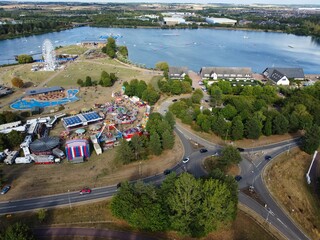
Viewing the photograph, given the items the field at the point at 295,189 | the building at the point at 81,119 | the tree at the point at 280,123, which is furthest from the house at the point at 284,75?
the building at the point at 81,119

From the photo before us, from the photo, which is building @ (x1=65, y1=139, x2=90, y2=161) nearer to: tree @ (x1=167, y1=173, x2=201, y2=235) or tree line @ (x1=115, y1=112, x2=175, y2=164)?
tree line @ (x1=115, y1=112, x2=175, y2=164)

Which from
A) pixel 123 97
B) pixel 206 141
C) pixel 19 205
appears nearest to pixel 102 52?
pixel 123 97

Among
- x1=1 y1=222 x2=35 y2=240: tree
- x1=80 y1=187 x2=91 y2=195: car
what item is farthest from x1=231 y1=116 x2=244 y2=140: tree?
x1=1 y1=222 x2=35 y2=240: tree

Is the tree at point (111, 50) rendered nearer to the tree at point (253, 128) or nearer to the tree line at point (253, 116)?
the tree line at point (253, 116)

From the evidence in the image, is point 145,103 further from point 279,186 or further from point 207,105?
point 279,186

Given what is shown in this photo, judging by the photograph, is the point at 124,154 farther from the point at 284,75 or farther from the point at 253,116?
the point at 284,75

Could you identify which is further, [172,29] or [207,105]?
[172,29]
